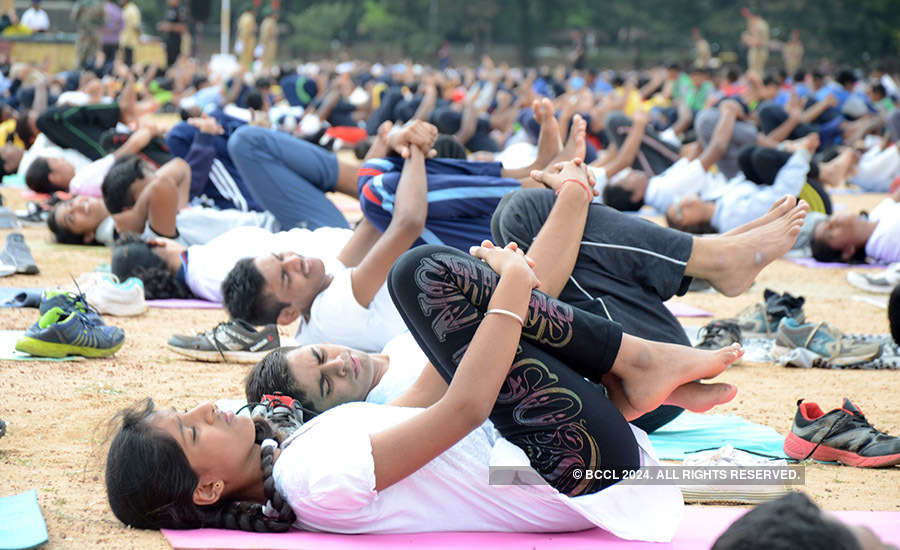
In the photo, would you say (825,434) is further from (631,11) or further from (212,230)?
(631,11)

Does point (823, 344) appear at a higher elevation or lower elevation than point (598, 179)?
higher

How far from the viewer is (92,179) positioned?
7.32 m

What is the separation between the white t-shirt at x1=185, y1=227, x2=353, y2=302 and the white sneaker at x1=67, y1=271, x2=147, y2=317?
40cm

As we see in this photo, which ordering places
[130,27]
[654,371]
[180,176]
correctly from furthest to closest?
[130,27]
[180,176]
[654,371]

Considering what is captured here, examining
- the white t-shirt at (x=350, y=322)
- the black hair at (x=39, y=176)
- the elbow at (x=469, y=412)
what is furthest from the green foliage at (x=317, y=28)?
the elbow at (x=469, y=412)

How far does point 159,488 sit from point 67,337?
200 centimetres

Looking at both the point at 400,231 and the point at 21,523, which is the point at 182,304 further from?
the point at 21,523

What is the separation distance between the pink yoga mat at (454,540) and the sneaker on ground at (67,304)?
200 centimetres

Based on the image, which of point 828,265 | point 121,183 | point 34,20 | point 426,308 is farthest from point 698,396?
point 34,20

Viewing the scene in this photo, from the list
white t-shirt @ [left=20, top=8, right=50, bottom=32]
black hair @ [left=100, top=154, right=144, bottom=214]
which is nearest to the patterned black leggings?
black hair @ [left=100, top=154, right=144, bottom=214]

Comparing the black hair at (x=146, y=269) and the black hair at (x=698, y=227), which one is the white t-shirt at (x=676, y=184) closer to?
the black hair at (x=698, y=227)

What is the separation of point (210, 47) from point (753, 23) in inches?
748

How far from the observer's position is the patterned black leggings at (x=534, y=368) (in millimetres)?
2381

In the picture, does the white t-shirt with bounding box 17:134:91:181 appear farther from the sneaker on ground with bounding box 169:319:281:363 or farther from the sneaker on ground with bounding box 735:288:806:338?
the sneaker on ground with bounding box 735:288:806:338
